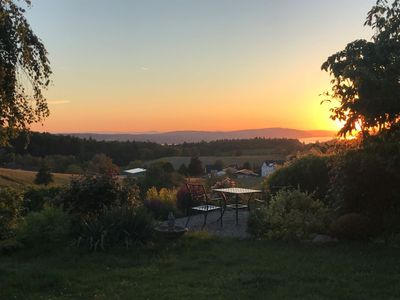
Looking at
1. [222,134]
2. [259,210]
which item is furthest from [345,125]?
[222,134]

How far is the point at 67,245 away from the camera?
764 centimetres

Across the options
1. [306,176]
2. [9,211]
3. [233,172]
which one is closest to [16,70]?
[9,211]

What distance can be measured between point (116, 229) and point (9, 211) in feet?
6.87

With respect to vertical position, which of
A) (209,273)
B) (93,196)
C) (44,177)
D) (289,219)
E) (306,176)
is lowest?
(44,177)

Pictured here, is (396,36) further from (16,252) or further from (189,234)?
(16,252)

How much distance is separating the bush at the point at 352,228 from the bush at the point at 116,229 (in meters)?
3.07

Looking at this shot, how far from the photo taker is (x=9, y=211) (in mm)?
8375

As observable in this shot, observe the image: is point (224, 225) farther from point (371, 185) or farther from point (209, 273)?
point (209, 273)

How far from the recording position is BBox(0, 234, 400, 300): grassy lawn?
5035mm

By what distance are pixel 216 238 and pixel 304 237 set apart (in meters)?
1.50

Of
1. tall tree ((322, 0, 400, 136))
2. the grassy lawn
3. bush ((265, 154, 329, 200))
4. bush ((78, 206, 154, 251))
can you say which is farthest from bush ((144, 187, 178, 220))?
tall tree ((322, 0, 400, 136))

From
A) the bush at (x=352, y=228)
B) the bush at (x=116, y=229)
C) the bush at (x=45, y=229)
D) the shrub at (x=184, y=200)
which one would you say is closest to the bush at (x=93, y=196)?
the bush at (x=45, y=229)

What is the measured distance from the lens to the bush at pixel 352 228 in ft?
25.6

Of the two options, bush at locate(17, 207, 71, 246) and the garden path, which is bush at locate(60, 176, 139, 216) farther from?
the garden path
